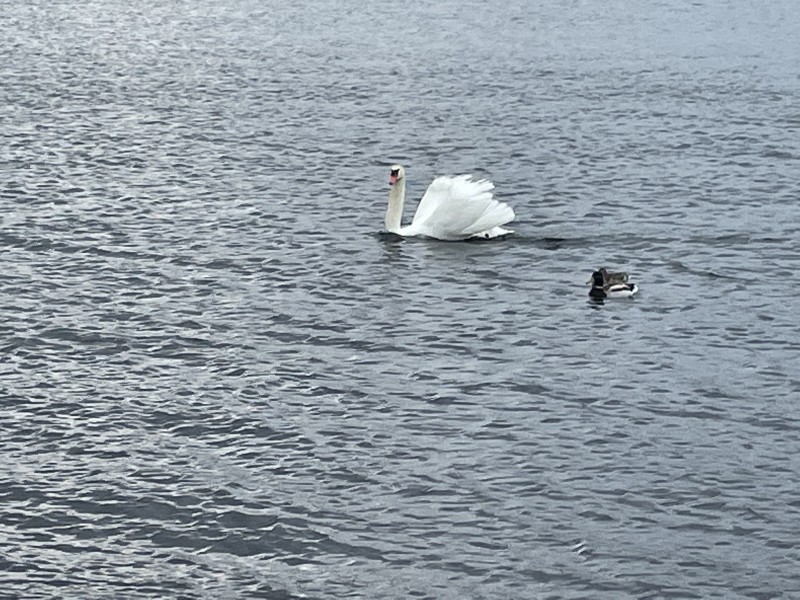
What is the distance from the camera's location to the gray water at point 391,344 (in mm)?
21266

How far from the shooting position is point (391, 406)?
26188 millimetres

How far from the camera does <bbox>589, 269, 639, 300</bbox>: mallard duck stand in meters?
31.6

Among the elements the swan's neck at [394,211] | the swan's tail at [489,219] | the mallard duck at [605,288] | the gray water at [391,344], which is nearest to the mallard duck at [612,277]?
the mallard duck at [605,288]

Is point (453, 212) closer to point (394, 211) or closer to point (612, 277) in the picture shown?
point (394, 211)

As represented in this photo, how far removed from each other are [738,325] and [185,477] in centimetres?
1192

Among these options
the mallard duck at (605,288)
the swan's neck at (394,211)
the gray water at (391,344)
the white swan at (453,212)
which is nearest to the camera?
the gray water at (391,344)

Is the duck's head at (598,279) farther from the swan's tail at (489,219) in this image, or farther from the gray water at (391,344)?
the swan's tail at (489,219)

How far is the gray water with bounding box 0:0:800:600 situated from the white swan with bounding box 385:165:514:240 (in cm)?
43

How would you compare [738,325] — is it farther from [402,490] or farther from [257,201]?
[257,201]

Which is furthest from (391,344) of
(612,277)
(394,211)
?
(394,211)

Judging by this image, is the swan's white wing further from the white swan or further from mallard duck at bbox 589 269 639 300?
mallard duck at bbox 589 269 639 300

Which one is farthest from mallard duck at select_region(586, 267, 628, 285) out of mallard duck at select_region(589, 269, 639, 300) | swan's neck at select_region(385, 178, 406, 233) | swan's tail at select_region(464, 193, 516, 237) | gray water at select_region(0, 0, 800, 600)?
swan's neck at select_region(385, 178, 406, 233)

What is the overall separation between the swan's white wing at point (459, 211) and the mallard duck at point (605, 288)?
5386mm

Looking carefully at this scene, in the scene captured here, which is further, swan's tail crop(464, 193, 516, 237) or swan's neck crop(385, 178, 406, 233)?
swan's neck crop(385, 178, 406, 233)
